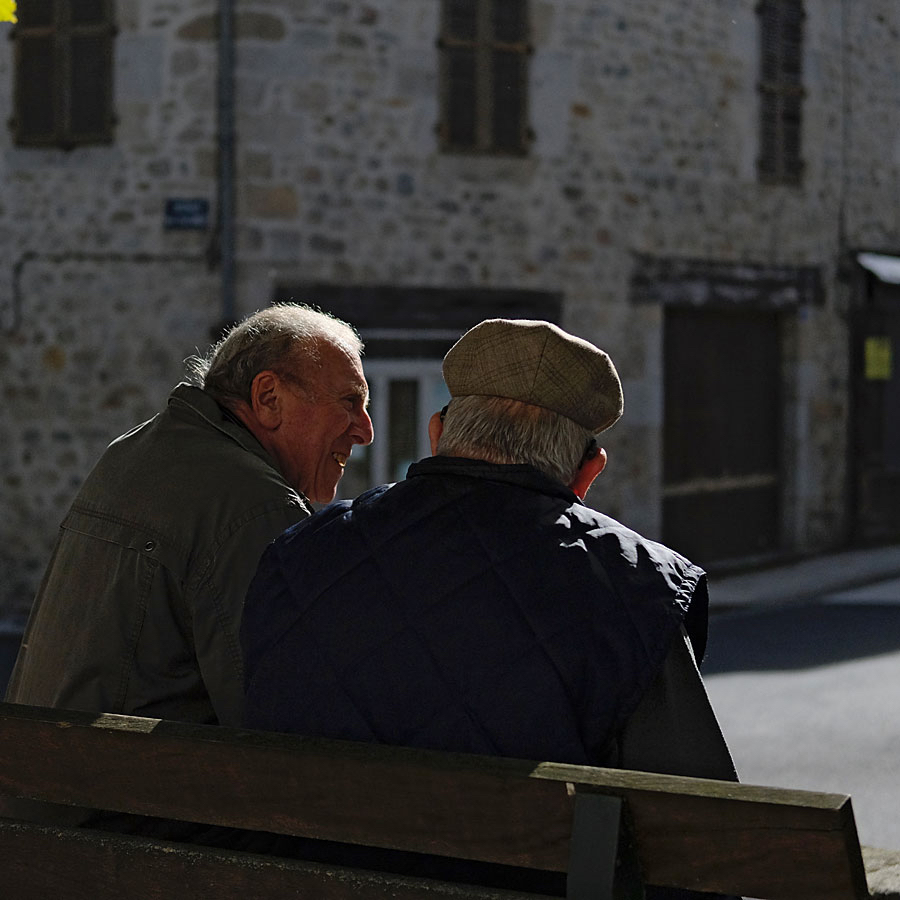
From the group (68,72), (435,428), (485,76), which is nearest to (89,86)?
(68,72)

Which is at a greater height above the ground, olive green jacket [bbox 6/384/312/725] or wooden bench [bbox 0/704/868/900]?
olive green jacket [bbox 6/384/312/725]

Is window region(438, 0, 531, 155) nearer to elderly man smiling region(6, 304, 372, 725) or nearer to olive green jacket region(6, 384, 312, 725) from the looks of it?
elderly man smiling region(6, 304, 372, 725)

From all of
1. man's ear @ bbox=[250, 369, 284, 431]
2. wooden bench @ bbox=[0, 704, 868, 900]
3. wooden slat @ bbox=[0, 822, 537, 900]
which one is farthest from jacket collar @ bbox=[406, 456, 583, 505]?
man's ear @ bbox=[250, 369, 284, 431]

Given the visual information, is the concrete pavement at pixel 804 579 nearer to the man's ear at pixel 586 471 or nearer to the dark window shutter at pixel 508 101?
the dark window shutter at pixel 508 101

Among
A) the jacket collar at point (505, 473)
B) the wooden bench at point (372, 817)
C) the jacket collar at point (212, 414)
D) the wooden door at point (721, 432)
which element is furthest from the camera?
the wooden door at point (721, 432)

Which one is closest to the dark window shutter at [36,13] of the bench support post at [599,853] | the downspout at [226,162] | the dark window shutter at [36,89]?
the dark window shutter at [36,89]

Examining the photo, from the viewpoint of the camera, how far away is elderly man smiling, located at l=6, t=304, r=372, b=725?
2812 mm

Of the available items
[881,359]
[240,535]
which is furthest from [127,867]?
[881,359]

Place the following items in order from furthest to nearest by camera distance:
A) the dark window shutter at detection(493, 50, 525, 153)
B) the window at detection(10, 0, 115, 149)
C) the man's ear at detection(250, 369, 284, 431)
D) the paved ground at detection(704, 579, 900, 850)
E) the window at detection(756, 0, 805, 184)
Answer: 1. the window at detection(756, 0, 805, 184)
2. the dark window shutter at detection(493, 50, 525, 153)
3. the window at detection(10, 0, 115, 149)
4. the paved ground at detection(704, 579, 900, 850)
5. the man's ear at detection(250, 369, 284, 431)

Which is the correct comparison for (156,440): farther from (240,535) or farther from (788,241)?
(788,241)

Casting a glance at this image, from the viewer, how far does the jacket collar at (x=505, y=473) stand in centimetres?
246

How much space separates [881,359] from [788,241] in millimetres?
1889

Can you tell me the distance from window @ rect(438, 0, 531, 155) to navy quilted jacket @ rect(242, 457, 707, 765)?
33.4 feet

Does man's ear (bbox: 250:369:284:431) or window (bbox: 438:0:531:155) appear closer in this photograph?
man's ear (bbox: 250:369:284:431)
